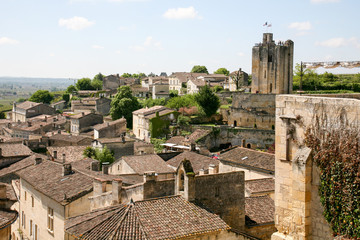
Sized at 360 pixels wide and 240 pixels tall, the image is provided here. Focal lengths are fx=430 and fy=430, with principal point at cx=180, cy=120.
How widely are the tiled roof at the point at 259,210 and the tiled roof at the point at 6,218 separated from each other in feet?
31.9

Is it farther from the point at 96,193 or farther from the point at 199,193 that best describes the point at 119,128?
the point at 199,193

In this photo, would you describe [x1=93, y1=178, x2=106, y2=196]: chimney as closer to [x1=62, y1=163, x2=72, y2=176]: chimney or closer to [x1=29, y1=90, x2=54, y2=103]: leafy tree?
[x1=62, y1=163, x2=72, y2=176]: chimney

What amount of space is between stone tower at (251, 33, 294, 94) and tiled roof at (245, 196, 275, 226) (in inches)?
1455

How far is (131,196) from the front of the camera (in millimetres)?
18750

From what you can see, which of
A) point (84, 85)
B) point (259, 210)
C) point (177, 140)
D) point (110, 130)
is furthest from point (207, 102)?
point (84, 85)

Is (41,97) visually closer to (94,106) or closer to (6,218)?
(94,106)

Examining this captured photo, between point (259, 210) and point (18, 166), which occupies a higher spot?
point (259, 210)

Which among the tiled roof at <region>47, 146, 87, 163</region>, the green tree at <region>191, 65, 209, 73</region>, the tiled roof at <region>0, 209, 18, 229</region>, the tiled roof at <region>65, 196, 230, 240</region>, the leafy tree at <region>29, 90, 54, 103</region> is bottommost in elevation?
the tiled roof at <region>47, 146, 87, 163</region>

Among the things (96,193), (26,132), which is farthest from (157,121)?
(96,193)

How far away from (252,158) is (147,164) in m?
8.96

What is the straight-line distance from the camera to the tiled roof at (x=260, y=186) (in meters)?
23.1

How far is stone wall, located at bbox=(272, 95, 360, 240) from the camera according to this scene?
27.1ft

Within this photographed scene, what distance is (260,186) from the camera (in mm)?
23781

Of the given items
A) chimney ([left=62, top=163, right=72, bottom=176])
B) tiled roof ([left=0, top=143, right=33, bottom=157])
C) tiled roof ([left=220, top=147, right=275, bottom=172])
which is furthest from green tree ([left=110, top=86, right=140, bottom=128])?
chimney ([left=62, top=163, right=72, bottom=176])
